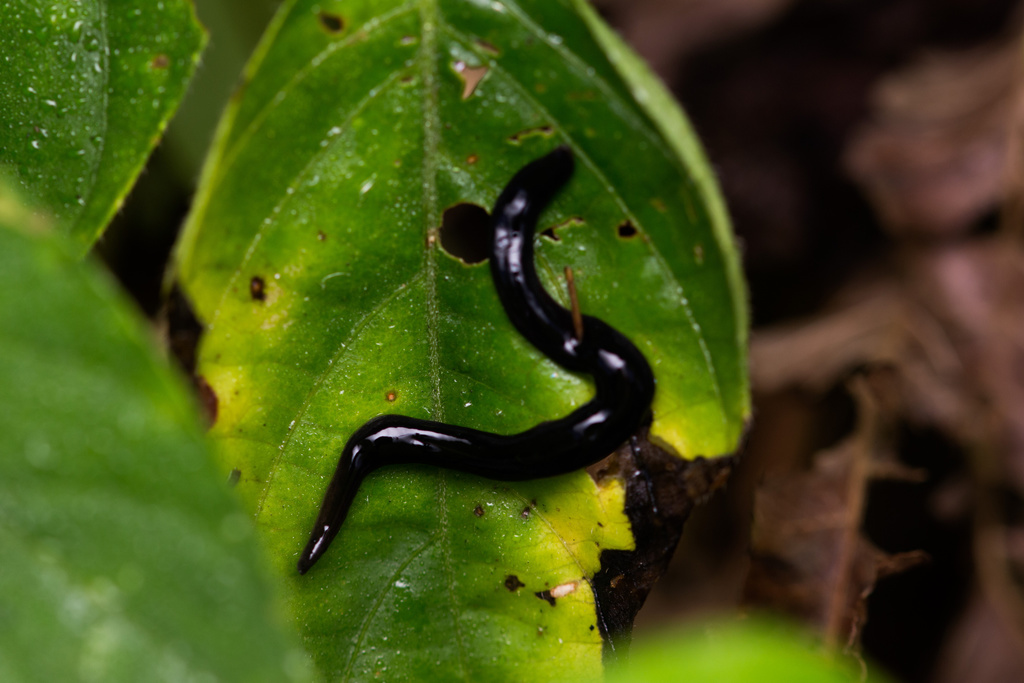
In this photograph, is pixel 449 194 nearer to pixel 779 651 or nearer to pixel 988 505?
pixel 779 651

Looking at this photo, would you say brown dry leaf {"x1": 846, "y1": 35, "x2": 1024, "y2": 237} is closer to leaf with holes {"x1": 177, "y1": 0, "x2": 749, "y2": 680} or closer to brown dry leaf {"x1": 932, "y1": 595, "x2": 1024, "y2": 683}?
brown dry leaf {"x1": 932, "y1": 595, "x2": 1024, "y2": 683}

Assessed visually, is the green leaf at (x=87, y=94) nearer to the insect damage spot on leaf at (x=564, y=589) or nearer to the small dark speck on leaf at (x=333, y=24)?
the small dark speck on leaf at (x=333, y=24)

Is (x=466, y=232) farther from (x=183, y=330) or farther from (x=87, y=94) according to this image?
(x=87, y=94)

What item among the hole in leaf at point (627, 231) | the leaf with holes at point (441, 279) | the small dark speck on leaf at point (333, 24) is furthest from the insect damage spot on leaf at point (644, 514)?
the small dark speck on leaf at point (333, 24)

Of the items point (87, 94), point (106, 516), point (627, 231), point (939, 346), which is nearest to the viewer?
point (106, 516)

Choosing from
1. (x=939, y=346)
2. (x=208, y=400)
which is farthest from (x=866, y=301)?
(x=208, y=400)
